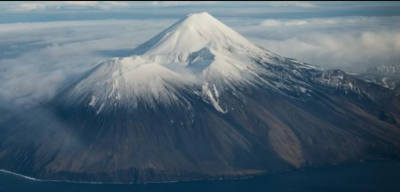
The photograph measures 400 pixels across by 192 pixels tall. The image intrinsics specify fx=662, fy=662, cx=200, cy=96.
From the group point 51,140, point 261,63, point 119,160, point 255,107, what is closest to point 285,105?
point 255,107

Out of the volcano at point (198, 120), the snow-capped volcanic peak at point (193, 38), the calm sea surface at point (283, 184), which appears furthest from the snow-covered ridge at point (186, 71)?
the calm sea surface at point (283, 184)

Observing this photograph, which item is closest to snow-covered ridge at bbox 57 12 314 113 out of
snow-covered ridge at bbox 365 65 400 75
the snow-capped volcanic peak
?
the snow-capped volcanic peak

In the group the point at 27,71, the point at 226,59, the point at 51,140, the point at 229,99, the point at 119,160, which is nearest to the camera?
the point at 119,160

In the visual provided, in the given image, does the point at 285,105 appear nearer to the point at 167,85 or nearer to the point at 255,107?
the point at 255,107

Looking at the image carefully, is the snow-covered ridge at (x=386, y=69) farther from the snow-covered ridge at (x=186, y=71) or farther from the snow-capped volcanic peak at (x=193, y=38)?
the snow-capped volcanic peak at (x=193, y=38)

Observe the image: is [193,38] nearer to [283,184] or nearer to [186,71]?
[186,71]

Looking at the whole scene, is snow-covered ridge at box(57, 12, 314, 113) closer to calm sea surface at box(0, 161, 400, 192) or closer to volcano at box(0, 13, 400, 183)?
volcano at box(0, 13, 400, 183)

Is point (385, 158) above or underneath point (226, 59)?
underneath
